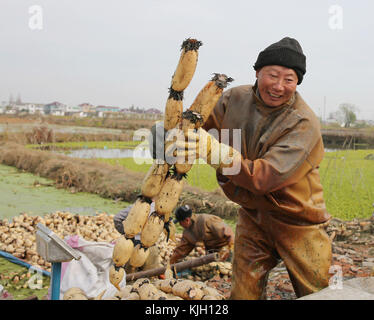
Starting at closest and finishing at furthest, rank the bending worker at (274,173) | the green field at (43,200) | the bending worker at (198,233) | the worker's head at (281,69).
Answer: the bending worker at (274,173), the worker's head at (281,69), the bending worker at (198,233), the green field at (43,200)

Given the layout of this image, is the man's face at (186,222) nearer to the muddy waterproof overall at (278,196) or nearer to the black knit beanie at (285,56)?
the muddy waterproof overall at (278,196)

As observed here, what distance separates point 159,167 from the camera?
5.81 feet

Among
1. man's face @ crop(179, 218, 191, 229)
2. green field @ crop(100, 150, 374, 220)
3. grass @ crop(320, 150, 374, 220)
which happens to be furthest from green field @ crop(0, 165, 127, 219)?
grass @ crop(320, 150, 374, 220)

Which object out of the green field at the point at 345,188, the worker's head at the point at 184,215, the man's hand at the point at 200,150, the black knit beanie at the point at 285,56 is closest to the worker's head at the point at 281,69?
the black knit beanie at the point at 285,56

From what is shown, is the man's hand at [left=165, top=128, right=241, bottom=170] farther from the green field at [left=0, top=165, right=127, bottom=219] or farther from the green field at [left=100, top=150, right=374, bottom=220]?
the green field at [left=100, top=150, right=374, bottom=220]

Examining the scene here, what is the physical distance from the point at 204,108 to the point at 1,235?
13.8 feet

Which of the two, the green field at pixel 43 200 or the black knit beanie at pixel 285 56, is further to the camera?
the green field at pixel 43 200

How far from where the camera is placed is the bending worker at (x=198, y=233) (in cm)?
437

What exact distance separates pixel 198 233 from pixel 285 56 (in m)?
2.85

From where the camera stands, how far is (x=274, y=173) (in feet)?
5.81

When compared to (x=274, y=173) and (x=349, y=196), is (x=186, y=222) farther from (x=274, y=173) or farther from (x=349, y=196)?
(x=349, y=196)

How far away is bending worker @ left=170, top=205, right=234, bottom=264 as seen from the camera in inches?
172

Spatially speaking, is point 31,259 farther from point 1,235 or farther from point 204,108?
point 204,108
